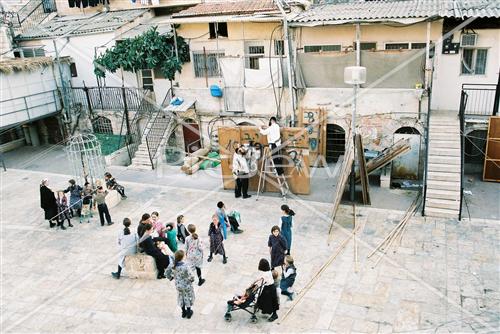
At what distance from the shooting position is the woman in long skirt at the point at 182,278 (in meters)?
9.59

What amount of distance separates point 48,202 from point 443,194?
12629 mm

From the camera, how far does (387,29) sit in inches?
689

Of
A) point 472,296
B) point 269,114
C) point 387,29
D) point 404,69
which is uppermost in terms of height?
point 387,29

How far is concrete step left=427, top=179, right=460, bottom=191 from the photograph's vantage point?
14422 mm

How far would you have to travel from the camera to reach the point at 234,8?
19.2m

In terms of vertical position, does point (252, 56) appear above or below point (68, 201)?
above

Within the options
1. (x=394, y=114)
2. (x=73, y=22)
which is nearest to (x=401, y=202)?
(x=394, y=114)

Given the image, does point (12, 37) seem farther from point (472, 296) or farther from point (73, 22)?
point (472, 296)

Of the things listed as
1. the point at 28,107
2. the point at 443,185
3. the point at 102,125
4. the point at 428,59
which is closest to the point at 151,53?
the point at 102,125

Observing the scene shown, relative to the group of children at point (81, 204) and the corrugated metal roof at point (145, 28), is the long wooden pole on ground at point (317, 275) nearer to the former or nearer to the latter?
the group of children at point (81, 204)

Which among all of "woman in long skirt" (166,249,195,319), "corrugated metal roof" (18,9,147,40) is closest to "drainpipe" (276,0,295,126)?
"corrugated metal roof" (18,9,147,40)

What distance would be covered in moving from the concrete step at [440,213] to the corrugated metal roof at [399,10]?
21.4 ft

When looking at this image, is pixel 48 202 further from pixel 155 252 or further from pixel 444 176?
pixel 444 176

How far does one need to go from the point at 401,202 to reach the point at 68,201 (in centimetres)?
1119
